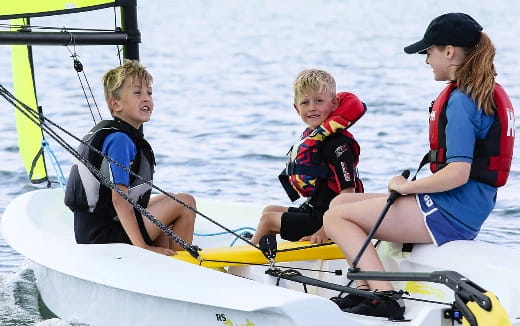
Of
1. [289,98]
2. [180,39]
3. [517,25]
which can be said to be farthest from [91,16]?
[289,98]

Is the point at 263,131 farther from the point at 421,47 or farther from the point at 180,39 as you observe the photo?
the point at 180,39

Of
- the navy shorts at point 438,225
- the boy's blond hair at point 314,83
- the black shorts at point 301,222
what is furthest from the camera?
the black shorts at point 301,222

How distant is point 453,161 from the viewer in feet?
10.8

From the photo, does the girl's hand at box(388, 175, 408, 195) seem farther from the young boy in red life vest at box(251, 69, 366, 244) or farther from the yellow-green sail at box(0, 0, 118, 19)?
the yellow-green sail at box(0, 0, 118, 19)

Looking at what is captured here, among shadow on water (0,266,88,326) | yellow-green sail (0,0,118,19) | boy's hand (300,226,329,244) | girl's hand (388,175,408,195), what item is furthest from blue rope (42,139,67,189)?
girl's hand (388,175,408,195)

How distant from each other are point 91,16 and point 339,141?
20151 millimetres

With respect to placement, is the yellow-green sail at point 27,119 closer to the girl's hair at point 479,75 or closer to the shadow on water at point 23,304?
the shadow on water at point 23,304

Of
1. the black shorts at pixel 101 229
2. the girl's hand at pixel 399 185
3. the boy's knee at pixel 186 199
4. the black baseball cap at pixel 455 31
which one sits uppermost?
the black baseball cap at pixel 455 31

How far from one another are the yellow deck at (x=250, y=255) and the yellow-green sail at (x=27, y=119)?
6.22 ft

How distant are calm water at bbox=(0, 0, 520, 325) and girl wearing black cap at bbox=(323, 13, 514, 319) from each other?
1175mm

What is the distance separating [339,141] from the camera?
381 cm

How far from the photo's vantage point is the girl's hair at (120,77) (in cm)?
383

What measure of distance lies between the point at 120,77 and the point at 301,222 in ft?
2.62

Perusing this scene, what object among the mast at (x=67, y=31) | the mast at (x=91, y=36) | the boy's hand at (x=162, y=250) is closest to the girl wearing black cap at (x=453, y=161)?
the boy's hand at (x=162, y=250)
